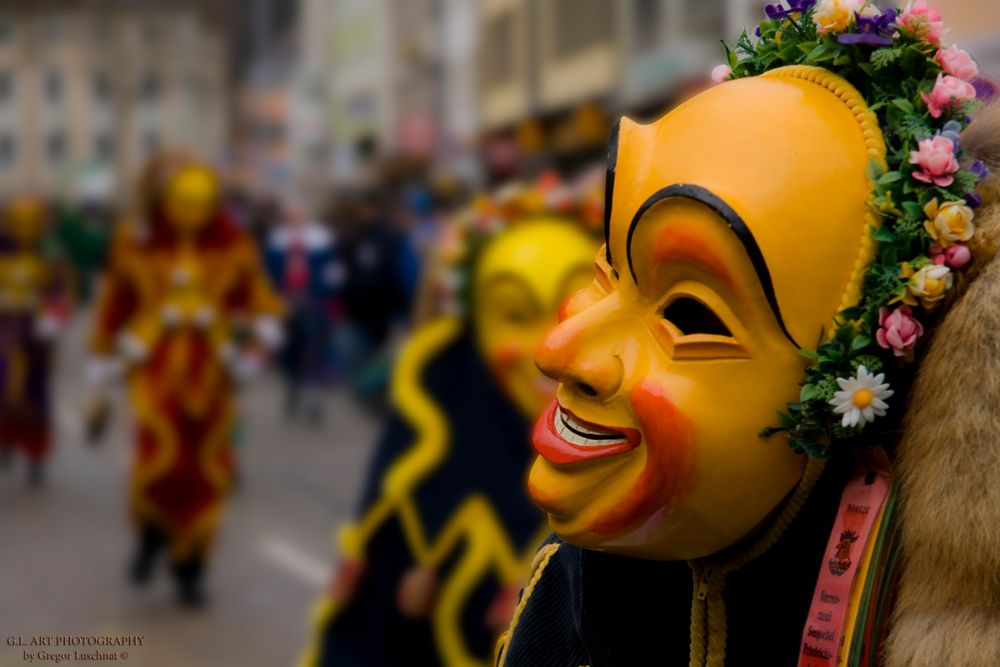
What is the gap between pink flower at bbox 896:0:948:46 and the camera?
157 cm

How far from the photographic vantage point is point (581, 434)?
1594 mm

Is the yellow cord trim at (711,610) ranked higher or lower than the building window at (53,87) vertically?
higher

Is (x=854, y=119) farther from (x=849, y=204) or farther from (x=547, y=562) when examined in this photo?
(x=547, y=562)

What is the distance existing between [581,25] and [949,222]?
18882mm

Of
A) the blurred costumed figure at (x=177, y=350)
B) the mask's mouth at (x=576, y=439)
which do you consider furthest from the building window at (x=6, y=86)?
the mask's mouth at (x=576, y=439)

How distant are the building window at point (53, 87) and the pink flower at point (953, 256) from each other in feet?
227

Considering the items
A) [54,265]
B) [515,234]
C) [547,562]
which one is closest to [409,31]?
[54,265]

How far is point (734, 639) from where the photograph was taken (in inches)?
64.1

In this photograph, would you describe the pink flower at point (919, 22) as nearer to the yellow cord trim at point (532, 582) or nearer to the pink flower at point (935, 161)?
the pink flower at point (935, 161)

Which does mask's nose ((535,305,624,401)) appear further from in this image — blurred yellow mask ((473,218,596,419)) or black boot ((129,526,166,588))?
black boot ((129,526,166,588))

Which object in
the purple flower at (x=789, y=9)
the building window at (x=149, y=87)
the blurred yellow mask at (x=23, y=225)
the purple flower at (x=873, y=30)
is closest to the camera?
the purple flower at (x=873, y=30)

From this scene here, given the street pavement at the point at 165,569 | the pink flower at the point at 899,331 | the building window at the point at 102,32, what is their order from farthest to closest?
the building window at the point at 102,32 < the street pavement at the point at 165,569 < the pink flower at the point at 899,331

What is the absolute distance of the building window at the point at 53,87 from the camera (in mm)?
66875

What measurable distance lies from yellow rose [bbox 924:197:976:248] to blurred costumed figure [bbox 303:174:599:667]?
2412mm
